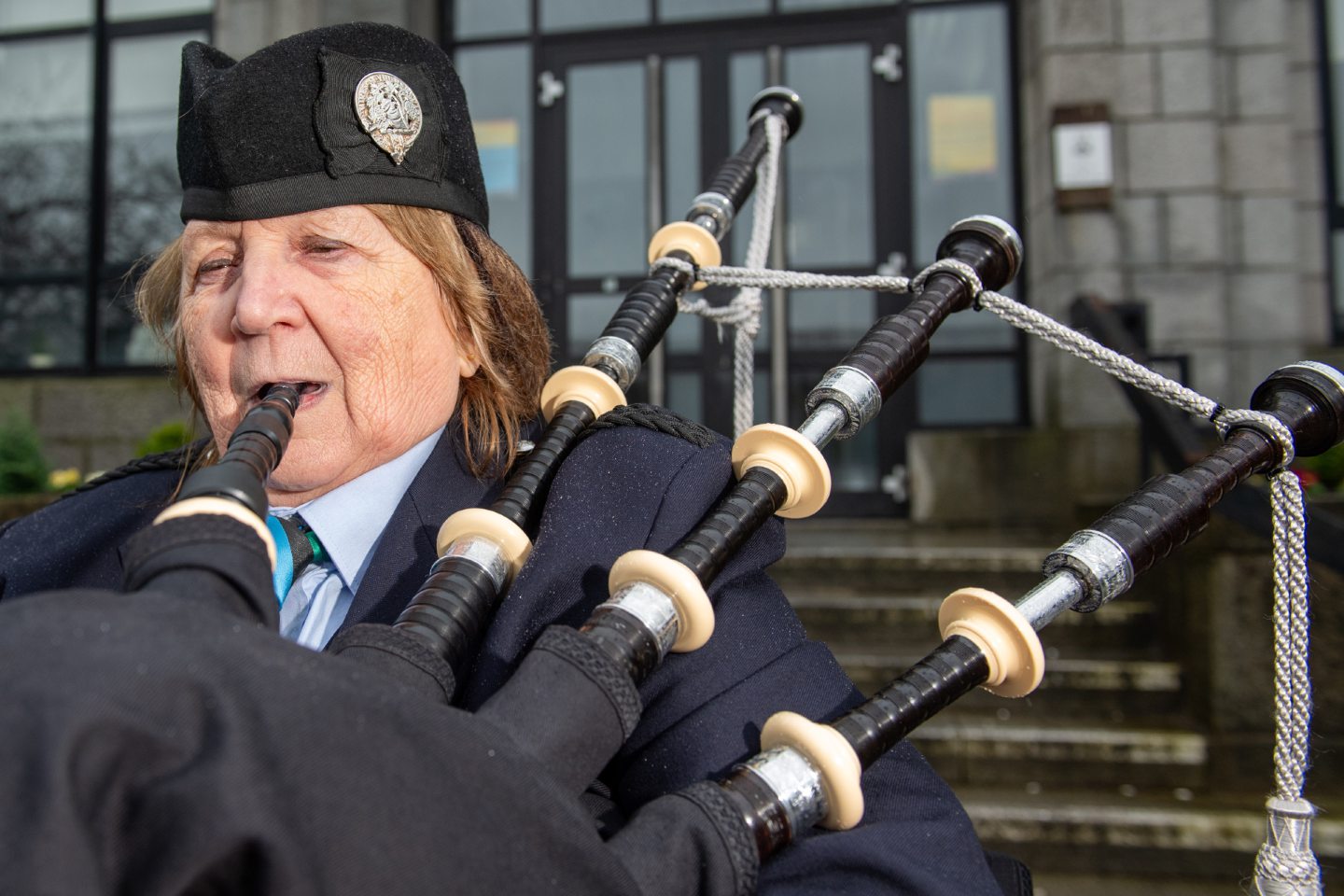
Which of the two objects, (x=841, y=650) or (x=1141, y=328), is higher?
(x=1141, y=328)

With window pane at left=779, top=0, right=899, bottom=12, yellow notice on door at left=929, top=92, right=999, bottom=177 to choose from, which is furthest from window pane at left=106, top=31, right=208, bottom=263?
yellow notice on door at left=929, top=92, right=999, bottom=177

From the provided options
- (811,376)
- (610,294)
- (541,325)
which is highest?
(610,294)

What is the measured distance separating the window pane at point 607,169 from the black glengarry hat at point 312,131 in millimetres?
4754

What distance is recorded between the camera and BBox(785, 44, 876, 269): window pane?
5.98m

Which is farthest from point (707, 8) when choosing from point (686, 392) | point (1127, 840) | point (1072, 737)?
point (1127, 840)

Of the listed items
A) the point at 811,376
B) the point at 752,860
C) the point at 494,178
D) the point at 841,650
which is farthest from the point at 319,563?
the point at 494,178

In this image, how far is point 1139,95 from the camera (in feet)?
16.7

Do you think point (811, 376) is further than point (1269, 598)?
Yes

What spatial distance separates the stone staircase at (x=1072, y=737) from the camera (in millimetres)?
3133

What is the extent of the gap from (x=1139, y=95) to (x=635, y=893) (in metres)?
5.23

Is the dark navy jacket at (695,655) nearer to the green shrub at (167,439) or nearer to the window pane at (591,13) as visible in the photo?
the green shrub at (167,439)

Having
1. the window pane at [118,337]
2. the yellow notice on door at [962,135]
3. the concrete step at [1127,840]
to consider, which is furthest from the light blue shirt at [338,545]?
the window pane at [118,337]

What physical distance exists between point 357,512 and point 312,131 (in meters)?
0.51

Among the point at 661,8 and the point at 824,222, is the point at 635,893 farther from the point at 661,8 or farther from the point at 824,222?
the point at 661,8
